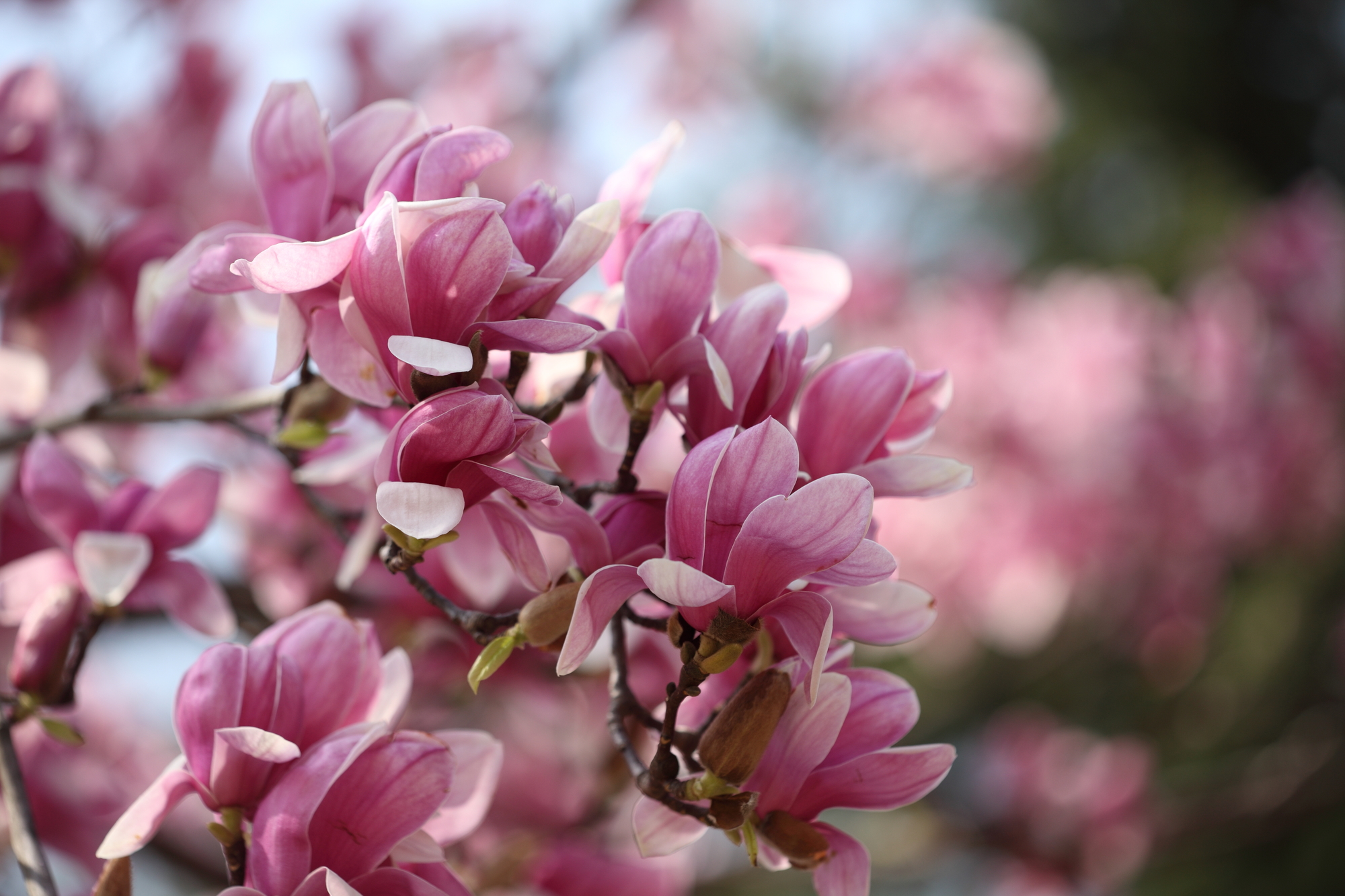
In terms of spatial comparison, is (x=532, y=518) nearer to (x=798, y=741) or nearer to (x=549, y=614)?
(x=549, y=614)

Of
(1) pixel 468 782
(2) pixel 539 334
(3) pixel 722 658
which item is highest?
(2) pixel 539 334

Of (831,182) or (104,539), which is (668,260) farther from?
(831,182)

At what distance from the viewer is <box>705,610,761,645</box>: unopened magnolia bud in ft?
1.24

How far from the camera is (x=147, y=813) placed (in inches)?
15.5

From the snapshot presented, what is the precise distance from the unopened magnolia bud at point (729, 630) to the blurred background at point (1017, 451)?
1.53ft

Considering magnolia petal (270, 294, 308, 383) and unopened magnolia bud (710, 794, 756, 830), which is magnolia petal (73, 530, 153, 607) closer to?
magnolia petal (270, 294, 308, 383)

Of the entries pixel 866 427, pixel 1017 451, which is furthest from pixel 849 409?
pixel 1017 451

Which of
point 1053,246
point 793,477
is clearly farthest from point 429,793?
point 1053,246

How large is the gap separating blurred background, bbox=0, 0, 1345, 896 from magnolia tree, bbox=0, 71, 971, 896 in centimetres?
34

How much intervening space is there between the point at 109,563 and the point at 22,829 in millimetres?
140

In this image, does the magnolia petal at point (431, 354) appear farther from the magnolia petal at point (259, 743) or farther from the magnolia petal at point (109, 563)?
the magnolia petal at point (109, 563)

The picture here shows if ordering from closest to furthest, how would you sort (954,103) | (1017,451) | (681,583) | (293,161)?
1. (681,583)
2. (293,161)
3. (1017,451)
4. (954,103)

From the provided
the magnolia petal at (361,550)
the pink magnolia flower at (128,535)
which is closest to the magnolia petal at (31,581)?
the pink magnolia flower at (128,535)

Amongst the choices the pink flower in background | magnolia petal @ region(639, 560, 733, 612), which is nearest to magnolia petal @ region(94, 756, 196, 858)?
magnolia petal @ region(639, 560, 733, 612)
